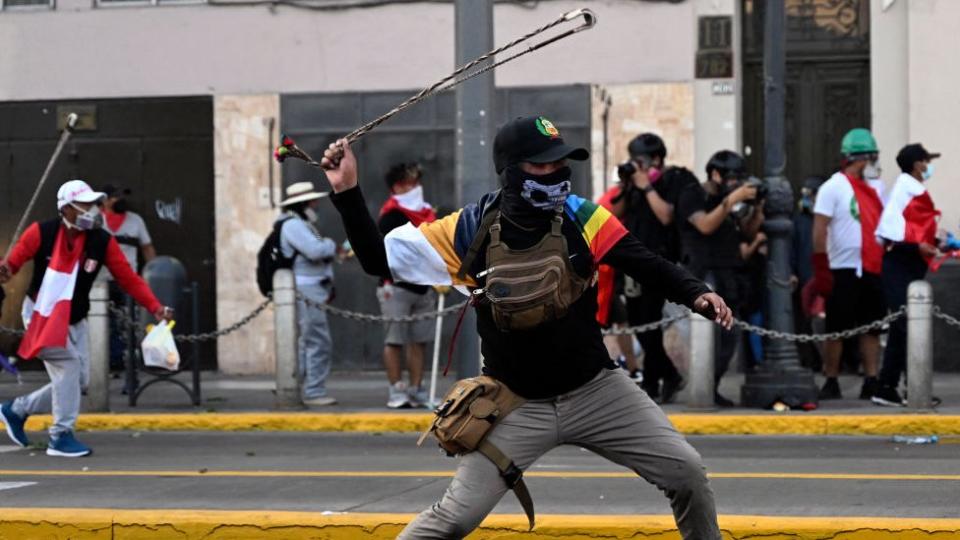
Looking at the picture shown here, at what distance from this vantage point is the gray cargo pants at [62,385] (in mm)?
11586

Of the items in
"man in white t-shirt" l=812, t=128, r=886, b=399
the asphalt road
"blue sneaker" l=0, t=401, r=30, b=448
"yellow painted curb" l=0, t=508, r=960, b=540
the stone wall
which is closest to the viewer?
"yellow painted curb" l=0, t=508, r=960, b=540

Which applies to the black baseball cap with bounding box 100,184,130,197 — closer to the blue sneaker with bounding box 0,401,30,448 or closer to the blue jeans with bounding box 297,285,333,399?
the blue jeans with bounding box 297,285,333,399

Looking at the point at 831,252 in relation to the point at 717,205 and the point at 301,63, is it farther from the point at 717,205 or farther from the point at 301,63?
the point at 301,63

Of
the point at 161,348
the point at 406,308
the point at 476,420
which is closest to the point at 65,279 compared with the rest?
the point at 161,348

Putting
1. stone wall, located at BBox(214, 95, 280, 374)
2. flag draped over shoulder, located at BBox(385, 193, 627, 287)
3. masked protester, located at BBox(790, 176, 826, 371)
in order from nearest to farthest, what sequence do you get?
flag draped over shoulder, located at BBox(385, 193, 627, 287) → masked protester, located at BBox(790, 176, 826, 371) → stone wall, located at BBox(214, 95, 280, 374)

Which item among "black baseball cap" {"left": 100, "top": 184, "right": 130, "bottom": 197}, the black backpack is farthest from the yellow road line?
"black baseball cap" {"left": 100, "top": 184, "right": 130, "bottom": 197}

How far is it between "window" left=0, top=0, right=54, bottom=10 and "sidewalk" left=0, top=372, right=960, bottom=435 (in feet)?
14.5

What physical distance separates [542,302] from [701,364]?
7704 millimetres

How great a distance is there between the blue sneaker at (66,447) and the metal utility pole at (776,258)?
16.5 feet

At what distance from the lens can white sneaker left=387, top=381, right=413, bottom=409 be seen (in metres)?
14.4

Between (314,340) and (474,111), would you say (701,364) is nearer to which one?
(474,111)

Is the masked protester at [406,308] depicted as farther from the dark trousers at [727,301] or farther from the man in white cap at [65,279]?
the man in white cap at [65,279]

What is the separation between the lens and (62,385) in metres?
11.6

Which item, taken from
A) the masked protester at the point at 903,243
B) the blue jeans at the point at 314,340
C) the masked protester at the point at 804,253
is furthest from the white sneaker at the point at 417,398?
the masked protester at the point at 804,253
